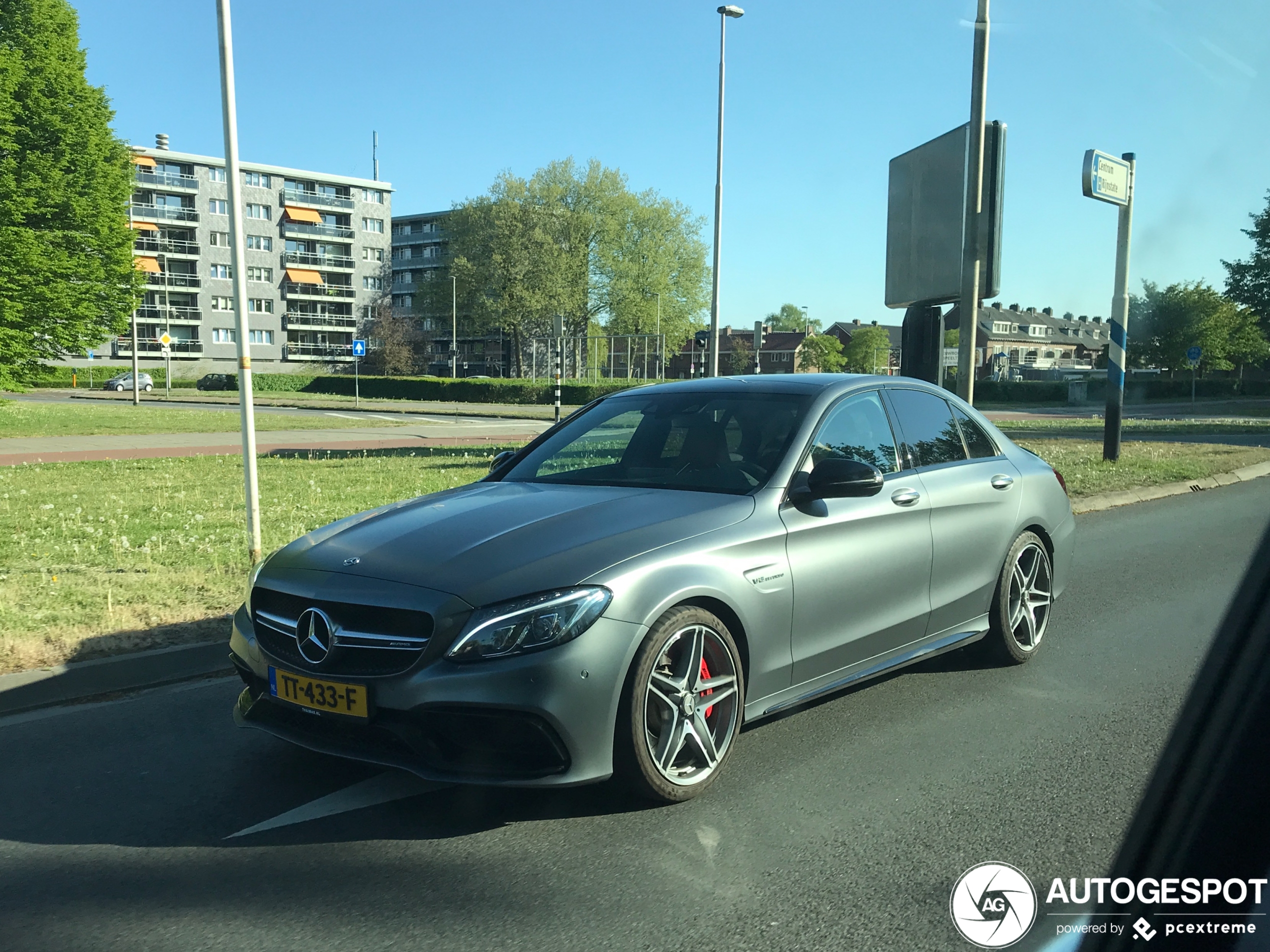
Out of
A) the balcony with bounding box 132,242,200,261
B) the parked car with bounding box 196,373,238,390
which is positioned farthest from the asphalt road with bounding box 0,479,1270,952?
the balcony with bounding box 132,242,200,261

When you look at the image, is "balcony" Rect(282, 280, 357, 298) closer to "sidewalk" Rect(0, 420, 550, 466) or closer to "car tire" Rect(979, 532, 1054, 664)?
"sidewalk" Rect(0, 420, 550, 466)

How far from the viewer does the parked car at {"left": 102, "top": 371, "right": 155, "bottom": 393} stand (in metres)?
63.3

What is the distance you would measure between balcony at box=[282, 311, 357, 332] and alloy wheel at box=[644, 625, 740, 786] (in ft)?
310

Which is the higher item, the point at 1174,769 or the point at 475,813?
the point at 1174,769

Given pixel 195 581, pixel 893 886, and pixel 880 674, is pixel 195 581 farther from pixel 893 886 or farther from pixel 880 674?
pixel 893 886

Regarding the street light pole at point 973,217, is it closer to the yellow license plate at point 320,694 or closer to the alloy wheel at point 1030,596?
the alloy wheel at point 1030,596

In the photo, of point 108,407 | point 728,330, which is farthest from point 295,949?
point 728,330

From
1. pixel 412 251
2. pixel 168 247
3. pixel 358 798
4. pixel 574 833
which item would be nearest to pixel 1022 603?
pixel 574 833

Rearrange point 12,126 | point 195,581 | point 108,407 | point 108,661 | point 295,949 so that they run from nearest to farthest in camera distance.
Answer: point 295,949
point 108,661
point 195,581
point 12,126
point 108,407

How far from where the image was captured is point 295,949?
2789 millimetres

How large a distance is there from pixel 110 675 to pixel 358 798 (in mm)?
2244

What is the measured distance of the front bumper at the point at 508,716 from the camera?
333cm

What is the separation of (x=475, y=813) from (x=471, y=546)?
95 centimetres

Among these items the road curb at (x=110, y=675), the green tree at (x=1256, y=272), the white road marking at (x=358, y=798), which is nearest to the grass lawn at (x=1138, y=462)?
the green tree at (x=1256, y=272)
